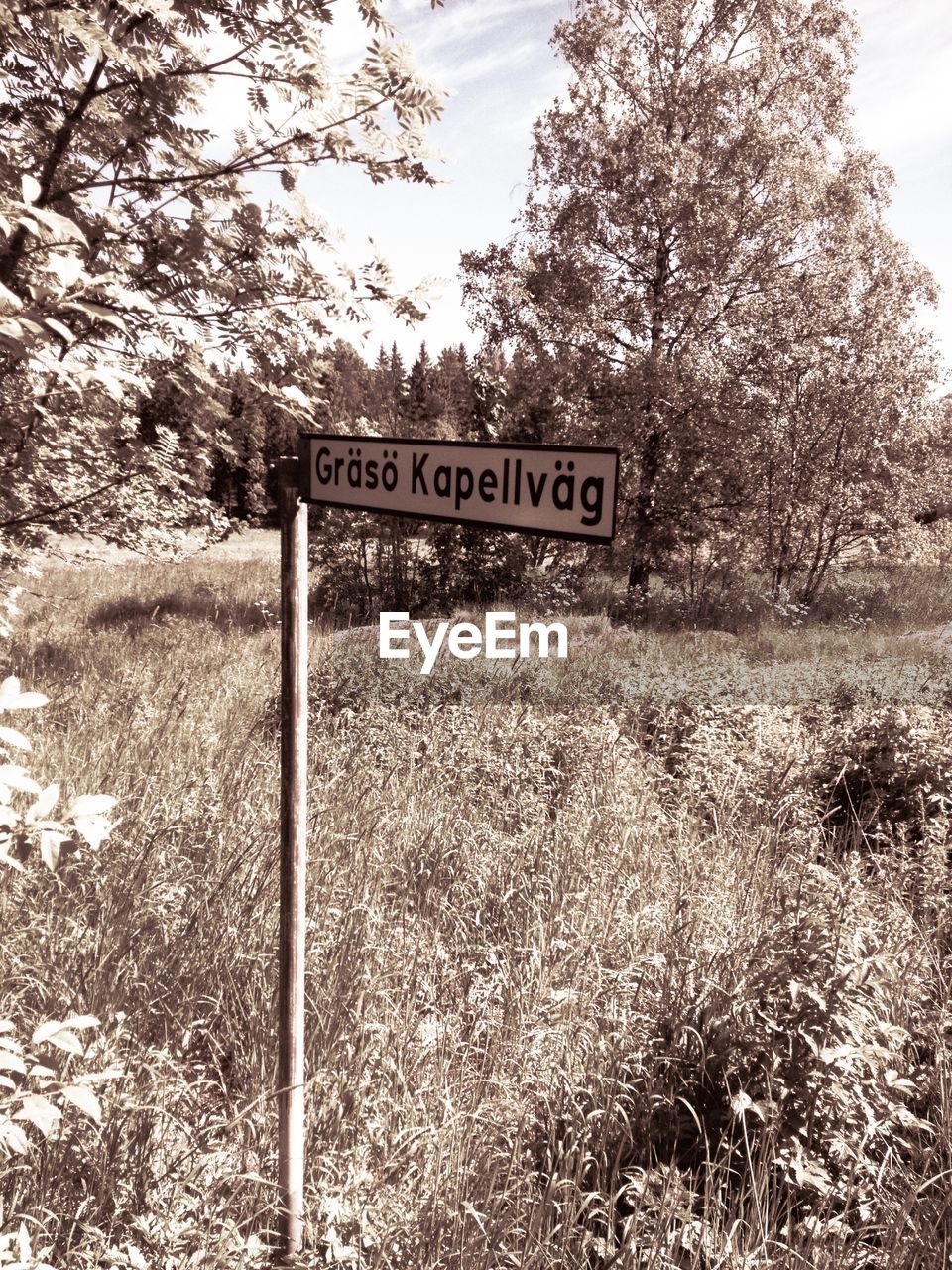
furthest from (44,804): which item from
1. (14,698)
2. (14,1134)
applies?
(14,1134)

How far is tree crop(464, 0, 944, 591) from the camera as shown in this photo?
12297 millimetres

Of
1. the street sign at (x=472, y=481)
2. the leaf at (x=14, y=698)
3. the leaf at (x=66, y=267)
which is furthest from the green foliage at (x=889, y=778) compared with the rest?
the leaf at (x=66, y=267)

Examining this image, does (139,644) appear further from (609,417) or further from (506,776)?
(609,417)

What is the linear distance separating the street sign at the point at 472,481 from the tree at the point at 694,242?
38.2ft

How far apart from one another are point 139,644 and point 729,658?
22.5ft

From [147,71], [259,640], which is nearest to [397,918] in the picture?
[147,71]

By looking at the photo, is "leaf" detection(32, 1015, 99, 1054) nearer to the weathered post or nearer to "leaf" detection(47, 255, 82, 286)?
the weathered post

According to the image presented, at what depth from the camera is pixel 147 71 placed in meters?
2.35

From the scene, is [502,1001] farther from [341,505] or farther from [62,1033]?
[341,505]

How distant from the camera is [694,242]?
12.1 m

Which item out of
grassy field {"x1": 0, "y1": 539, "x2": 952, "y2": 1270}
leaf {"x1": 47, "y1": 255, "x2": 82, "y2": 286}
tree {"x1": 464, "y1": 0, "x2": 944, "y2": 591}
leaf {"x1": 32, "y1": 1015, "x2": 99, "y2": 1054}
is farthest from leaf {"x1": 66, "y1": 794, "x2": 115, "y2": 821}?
tree {"x1": 464, "y1": 0, "x2": 944, "y2": 591}

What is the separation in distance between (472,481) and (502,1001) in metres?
2.03

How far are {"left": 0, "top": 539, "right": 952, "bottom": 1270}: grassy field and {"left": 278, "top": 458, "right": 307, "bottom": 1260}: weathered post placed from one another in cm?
11

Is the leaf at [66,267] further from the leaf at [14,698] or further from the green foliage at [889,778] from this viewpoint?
the green foliage at [889,778]
